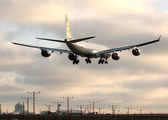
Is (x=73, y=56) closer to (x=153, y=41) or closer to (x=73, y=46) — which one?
(x=73, y=46)

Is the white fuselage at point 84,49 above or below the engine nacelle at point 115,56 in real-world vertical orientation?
above

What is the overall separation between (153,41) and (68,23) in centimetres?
2240

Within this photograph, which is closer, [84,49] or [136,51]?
[136,51]

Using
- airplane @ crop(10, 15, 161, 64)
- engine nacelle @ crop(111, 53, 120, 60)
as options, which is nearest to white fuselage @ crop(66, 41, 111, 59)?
airplane @ crop(10, 15, 161, 64)

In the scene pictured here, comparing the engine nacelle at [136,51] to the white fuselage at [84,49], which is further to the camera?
the white fuselage at [84,49]

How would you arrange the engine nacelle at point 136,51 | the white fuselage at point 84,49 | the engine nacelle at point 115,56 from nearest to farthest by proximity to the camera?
1. the engine nacelle at point 136,51
2. the white fuselage at point 84,49
3. the engine nacelle at point 115,56

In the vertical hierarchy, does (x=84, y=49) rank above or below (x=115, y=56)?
above

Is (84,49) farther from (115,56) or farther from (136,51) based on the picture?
(136,51)

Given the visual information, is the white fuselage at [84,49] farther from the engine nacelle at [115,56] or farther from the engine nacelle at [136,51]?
the engine nacelle at [136,51]

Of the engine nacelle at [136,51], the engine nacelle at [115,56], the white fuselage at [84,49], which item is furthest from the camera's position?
the engine nacelle at [115,56]

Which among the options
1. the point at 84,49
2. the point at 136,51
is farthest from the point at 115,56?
the point at 84,49

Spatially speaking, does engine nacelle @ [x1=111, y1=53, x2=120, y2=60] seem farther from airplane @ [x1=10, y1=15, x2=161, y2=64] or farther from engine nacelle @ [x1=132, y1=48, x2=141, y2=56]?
engine nacelle @ [x1=132, y1=48, x2=141, y2=56]

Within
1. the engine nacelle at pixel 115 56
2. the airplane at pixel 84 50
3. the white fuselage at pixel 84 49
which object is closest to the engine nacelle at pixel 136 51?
the airplane at pixel 84 50

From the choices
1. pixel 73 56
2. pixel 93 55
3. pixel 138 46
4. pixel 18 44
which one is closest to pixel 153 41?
pixel 138 46
